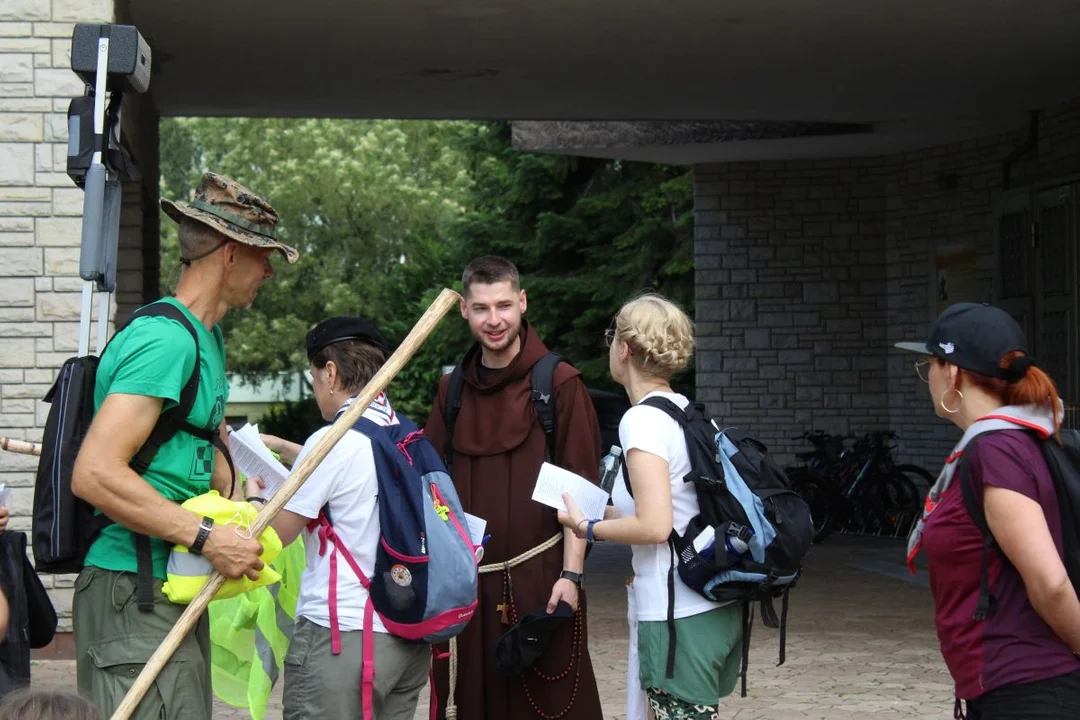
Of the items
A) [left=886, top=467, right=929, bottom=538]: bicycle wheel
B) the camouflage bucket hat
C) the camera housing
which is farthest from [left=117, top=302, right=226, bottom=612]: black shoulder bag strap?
[left=886, top=467, right=929, bottom=538]: bicycle wheel

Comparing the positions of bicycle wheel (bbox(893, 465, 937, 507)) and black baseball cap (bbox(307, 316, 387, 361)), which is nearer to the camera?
black baseball cap (bbox(307, 316, 387, 361))

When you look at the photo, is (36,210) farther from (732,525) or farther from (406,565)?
(732,525)

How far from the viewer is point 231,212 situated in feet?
11.6

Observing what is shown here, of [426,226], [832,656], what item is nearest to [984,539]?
[832,656]

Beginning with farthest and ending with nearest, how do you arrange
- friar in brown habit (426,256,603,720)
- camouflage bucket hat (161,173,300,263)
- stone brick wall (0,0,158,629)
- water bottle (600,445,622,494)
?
1. stone brick wall (0,0,158,629)
2. friar in brown habit (426,256,603,720)
3. water bottle (600,445,622,494)
4. camouflage bucket hat (161,173,300,263)

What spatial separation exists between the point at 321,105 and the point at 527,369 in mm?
9090

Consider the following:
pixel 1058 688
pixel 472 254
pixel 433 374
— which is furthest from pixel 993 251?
pixel 433 374

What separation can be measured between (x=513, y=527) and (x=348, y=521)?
100cm

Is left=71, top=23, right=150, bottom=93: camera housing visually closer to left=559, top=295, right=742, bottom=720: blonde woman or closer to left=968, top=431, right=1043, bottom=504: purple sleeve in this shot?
left=559, top=295, right=742, bottom=720: blonde woman

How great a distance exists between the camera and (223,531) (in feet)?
10.7

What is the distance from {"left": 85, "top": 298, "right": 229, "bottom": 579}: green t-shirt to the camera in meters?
3.22

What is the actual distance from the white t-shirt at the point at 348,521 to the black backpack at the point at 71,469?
53 cm

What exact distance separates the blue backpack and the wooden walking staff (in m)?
0.42

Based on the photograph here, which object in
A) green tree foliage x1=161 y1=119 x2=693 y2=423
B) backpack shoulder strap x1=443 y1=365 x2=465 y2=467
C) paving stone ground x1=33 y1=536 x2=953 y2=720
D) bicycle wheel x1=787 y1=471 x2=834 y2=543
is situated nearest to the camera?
backpack shoulder strap x1=443 y1=365 x2=465 y2=467
